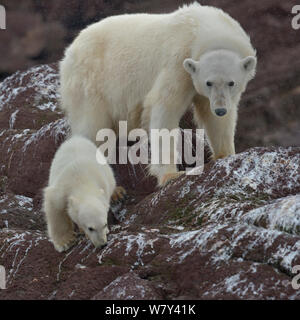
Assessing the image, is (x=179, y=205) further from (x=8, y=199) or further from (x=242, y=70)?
(x=8, y=199)

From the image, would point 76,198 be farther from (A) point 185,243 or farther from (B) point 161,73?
(B) point 161,73

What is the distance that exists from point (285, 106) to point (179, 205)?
7629 millimetres

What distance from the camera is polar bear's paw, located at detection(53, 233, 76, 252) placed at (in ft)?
23.2

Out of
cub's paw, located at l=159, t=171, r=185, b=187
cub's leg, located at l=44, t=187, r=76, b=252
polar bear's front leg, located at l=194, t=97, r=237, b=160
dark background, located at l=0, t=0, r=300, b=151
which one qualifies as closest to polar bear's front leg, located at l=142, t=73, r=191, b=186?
cub's paw, located at l=159, t=171, r=185, b=187

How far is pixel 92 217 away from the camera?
6.68 meters

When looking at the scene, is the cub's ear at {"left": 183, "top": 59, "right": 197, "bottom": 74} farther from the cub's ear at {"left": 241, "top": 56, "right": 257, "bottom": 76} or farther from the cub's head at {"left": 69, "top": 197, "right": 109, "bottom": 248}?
the cub's head at {"left": 69, "top": 197, "right": 109, "bottom": 248}

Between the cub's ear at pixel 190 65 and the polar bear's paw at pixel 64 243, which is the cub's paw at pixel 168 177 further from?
the polar bear's paw at pixel 64 243

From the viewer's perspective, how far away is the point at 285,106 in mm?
14469

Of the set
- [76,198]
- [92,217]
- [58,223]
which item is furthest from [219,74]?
[58,223]

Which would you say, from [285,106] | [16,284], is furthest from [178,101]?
[285,106]

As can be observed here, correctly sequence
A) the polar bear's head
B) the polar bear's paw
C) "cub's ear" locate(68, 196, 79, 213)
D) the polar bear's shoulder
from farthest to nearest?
the polar bear's shoulder < the polar bear's head < the polar bear's paw < "cub's ear" locate(68, 196, 79, 213)

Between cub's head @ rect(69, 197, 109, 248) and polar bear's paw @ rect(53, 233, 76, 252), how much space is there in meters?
0.30

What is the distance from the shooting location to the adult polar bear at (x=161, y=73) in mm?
8148

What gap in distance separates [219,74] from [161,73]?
1.06m
